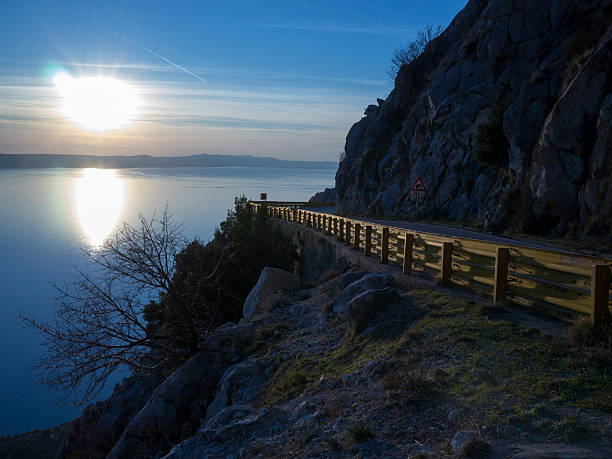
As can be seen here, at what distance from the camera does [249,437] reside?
6379 millimetres

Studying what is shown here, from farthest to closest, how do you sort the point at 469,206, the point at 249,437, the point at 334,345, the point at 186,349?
1. the point at 469,206
2. the point at 186,349
3. the point at 334,345
4. the point at 249,437

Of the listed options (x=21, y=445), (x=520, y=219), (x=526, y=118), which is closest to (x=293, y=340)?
(x=520, y=219)

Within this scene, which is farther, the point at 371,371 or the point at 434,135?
the point at 434,135

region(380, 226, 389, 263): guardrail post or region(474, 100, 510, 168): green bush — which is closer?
region(380, 226, 389, 263): guardrail post

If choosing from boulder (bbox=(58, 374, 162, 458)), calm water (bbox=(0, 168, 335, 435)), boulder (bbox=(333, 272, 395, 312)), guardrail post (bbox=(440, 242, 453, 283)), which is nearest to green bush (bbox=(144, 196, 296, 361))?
boulder (bbox=(58, 374, 162, 458))

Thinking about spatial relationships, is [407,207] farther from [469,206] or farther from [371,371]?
[371,371]

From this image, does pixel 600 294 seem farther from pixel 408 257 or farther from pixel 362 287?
pixel 408 257

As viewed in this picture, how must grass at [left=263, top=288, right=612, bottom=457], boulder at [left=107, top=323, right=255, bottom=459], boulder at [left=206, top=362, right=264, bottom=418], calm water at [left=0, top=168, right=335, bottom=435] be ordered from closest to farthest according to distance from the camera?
grass at [left=263, top=288, right=612, bottom=457], boulder at [left=206, top=362, right=264, bottom=418], boulder at [left=107, top=323, right=255, bottom=459], calm water at [left=0, top=168, right=335, bottom=435]

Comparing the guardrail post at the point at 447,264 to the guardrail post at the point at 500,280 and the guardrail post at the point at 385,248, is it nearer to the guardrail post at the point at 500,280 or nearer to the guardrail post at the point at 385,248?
the guardrail post at the point at 500,280

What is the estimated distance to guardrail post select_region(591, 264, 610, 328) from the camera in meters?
6.39

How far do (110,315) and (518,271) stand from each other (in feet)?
28.6

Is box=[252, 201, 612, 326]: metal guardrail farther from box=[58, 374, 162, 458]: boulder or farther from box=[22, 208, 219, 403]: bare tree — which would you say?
box=[58, 374, 162, 458]: boulder

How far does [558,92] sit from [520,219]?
22.9 ft

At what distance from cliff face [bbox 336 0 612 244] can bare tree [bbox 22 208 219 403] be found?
14.7 meters
